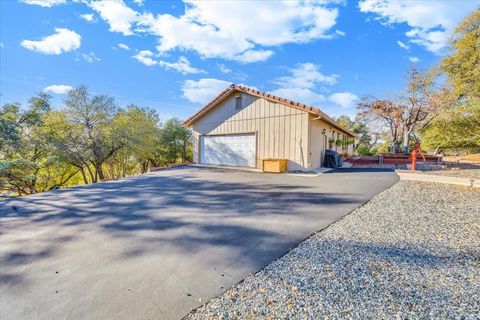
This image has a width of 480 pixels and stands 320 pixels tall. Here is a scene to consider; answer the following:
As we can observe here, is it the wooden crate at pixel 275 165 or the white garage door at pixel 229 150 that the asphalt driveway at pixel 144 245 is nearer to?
the wooden crate at pixel 275 165

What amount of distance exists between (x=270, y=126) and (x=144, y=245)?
780cm

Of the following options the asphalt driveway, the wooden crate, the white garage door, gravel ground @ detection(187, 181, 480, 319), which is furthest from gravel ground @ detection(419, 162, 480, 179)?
the white garage door

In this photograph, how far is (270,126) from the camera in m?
9.74

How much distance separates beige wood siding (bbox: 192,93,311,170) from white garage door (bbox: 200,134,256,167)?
35cm

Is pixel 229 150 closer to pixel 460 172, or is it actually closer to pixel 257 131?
pixel 257 131

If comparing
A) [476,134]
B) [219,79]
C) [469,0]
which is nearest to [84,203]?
[219,79]

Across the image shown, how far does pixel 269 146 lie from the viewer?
32.3 ft

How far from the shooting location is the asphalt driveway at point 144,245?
1975mm

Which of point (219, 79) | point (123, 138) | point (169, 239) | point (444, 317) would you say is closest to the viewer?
point (444, 317)

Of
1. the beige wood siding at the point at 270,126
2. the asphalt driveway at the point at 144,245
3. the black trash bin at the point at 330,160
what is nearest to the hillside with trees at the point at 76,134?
the beige wood siding at the point at 270,126

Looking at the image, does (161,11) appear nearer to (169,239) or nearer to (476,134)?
(169,239)

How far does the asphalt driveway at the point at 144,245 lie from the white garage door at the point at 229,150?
15.6ft

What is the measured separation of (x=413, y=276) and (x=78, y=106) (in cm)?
1901

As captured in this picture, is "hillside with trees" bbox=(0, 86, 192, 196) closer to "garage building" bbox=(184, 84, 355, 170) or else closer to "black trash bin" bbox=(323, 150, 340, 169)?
"garage building" bbox=(184, 84, 355, 170)
